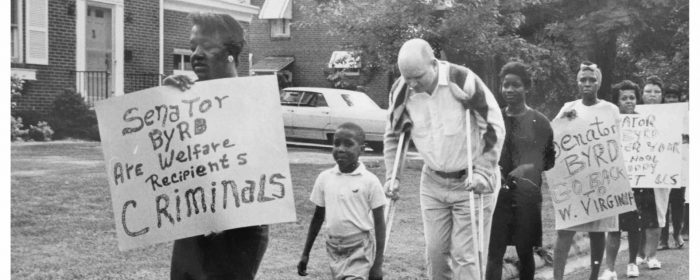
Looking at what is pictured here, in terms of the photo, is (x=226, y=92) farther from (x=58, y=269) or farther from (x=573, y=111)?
(x=573, y=111)

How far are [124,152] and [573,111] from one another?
3590mm

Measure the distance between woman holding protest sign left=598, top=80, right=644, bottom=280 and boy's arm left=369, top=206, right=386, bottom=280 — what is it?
2604 millimetres

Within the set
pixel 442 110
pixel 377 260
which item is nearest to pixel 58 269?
pixel 377 260

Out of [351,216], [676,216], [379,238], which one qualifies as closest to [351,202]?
[351,216]

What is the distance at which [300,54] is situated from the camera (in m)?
11.8

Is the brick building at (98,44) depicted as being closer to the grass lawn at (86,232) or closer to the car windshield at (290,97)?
the grass lawn at (86,232)

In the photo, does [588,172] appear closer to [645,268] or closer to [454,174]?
[645,268]

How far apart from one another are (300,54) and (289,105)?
34.1 inches

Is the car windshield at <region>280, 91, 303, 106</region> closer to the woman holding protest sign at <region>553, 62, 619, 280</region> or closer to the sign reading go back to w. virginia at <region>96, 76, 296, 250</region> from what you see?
the woman holding protest sign at <region>553, 62, 619, 280</region>

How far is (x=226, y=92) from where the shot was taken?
376 centimetres

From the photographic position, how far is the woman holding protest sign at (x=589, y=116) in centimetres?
629

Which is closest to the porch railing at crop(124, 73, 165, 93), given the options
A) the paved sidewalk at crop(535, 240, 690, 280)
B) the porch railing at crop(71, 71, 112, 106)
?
the porch railing at crop(71, 71, 112, 106)

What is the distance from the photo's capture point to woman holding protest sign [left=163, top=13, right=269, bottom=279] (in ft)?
11.8

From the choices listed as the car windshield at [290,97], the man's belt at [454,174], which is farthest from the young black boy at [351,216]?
the car windshield at [290,97]
